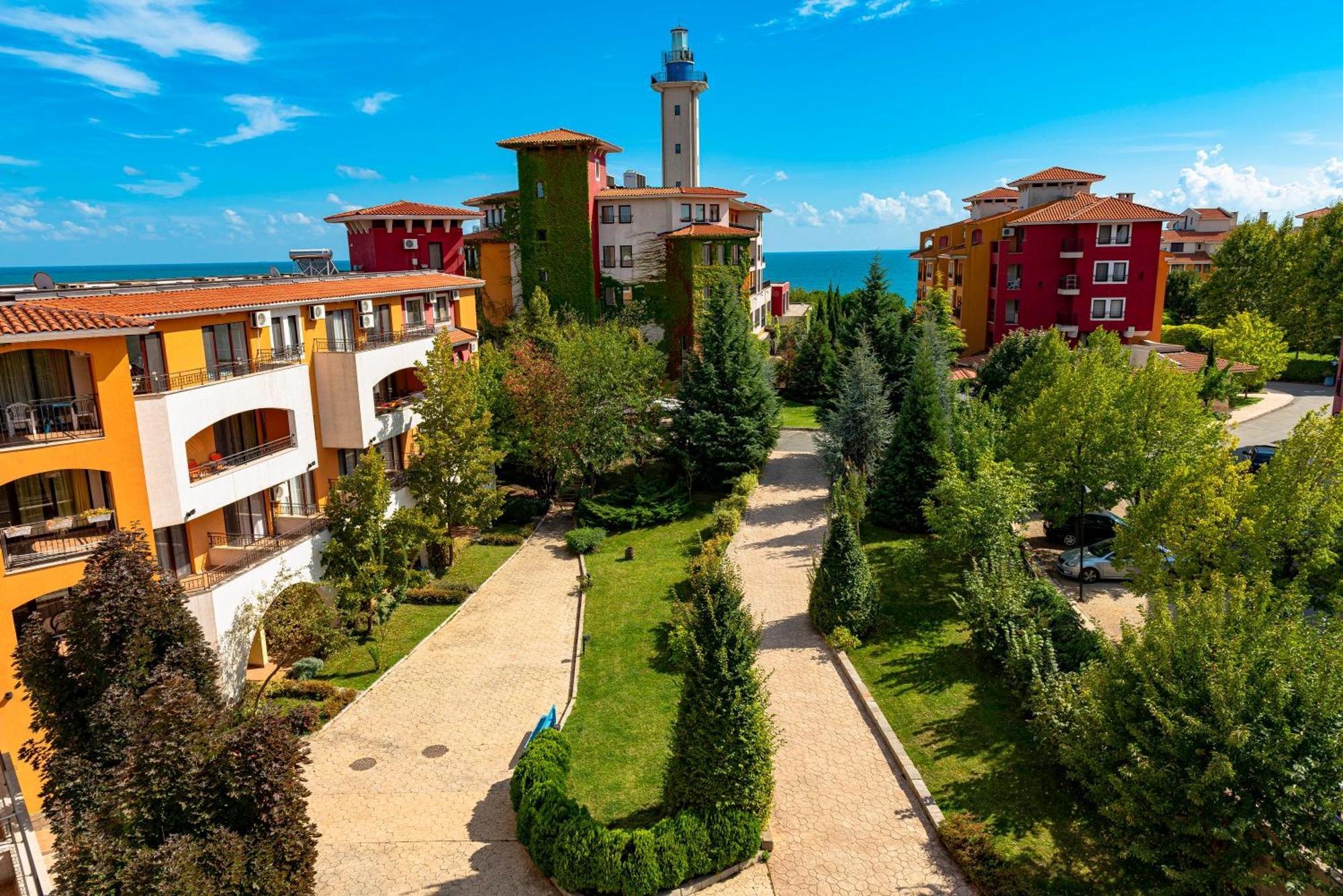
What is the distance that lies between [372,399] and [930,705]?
22.6 metres

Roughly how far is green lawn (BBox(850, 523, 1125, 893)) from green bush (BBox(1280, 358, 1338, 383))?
5609 centimetres

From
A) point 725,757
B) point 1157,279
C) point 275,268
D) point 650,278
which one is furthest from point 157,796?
point 1157,279

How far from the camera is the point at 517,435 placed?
Result: 39750 mm

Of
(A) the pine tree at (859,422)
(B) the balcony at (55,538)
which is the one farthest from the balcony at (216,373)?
(A) the pine tree at (859,422)

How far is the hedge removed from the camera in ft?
51.4

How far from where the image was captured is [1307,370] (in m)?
67.7

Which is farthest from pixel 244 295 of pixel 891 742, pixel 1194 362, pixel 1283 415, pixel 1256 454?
pixel 1283 415

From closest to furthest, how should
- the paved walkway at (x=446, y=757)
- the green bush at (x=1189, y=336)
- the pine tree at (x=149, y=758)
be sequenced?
the pine tree at (x=149, y=758), the paved walkway at (x=446, y=757), the green bush at (x=1189, y=336)

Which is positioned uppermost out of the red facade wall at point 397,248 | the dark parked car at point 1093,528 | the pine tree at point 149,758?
the red facade wall at point 397,248

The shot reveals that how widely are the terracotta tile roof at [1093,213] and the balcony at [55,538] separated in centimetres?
5885

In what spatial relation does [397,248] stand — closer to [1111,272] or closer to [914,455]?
[914,455]

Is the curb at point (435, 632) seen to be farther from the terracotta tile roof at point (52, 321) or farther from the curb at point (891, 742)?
the curb at point (891, 742)

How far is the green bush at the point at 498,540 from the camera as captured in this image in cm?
3766

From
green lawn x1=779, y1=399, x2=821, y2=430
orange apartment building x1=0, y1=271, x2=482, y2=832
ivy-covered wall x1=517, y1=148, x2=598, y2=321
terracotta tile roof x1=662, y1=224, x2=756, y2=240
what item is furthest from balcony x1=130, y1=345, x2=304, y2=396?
terracotta tile roof x1=662, y1=224, x2=756, y2=240
